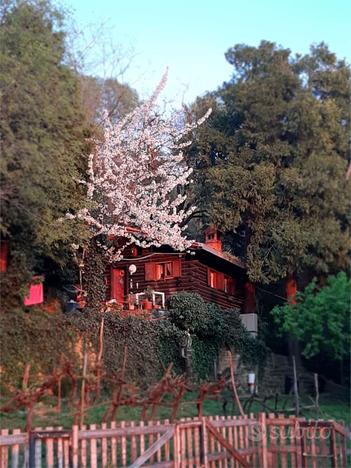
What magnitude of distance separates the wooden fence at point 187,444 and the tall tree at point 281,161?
30.4 ft

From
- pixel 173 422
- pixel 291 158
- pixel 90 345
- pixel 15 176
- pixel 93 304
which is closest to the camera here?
pixel 173 422

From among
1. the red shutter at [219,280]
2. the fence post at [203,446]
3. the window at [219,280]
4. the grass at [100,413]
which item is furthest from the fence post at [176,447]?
the red shutter at [219,280]

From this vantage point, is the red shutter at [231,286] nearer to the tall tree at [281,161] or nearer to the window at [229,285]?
the window at [229,285]

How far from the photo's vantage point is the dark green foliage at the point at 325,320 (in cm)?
1725

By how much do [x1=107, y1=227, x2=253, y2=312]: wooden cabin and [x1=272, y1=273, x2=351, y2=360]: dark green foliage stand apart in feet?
14.4

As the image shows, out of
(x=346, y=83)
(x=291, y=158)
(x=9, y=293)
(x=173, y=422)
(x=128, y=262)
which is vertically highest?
(x=346, y=83)

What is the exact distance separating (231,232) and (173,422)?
13018 millimetres

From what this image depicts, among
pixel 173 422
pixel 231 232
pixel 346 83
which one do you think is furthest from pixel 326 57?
pixel 173 422

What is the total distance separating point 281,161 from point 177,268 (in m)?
4.48

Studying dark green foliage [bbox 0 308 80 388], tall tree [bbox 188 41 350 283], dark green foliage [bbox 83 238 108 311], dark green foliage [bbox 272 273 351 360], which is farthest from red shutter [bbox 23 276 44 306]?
tall tree [bbox 188 41 350 283]

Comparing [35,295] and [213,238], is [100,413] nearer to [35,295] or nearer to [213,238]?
[35,295]

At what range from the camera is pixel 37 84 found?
16.6m

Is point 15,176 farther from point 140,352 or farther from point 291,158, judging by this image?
point 291,158

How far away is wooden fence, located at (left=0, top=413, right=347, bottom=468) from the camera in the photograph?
29.4 feet
